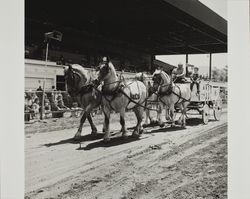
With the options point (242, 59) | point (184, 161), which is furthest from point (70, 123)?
point (242, 59)

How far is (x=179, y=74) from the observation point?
2.70 metres

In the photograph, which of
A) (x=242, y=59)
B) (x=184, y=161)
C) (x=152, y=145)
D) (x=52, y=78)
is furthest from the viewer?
(x=52, y=78)

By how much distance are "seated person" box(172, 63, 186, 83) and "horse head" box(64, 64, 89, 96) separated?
697mm

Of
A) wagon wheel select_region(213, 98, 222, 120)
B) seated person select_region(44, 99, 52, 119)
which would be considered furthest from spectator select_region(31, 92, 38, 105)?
→ wagon wheel select_region(213, 98, 222, 120)

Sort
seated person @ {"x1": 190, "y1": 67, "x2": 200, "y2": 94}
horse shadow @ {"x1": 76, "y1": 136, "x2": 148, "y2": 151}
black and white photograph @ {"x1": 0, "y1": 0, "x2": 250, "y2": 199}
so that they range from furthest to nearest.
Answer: horse shadow @ {"x1": 76, "y1": 136, "x2": 148, "y2": 151} → seated person @ {"x1": 190, "y1": 67, "x2": 200, "y2": 94} → black and white photograph @ {"x1": 0, "y1": 0, "x2": 250, "y2": 199}

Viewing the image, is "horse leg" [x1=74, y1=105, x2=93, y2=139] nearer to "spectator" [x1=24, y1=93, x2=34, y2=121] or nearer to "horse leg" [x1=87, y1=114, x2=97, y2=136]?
"horse leg" [x1=87, y1=114, x2=97, y2=136]

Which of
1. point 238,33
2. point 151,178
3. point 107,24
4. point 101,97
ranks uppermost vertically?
point 107,24

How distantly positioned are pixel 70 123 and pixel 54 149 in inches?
10.6

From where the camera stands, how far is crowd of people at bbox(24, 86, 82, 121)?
3025 millimetres

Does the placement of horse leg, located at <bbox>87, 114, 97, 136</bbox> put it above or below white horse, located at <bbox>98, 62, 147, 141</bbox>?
below

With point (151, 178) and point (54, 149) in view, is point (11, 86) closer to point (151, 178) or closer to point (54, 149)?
point (54, 149)

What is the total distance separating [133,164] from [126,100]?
0.67 meters

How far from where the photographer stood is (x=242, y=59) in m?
2.22

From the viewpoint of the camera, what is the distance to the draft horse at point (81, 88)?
2877mm
